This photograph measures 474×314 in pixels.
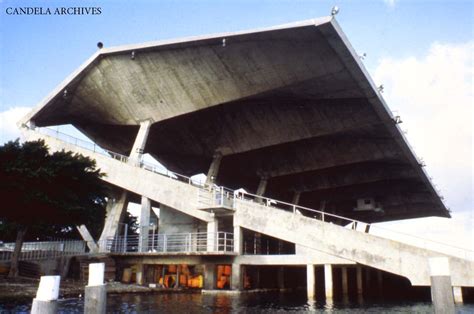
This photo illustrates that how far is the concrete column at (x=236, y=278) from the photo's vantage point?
87.8 feet

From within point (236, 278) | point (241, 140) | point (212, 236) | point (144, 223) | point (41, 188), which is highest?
point (241, 140)

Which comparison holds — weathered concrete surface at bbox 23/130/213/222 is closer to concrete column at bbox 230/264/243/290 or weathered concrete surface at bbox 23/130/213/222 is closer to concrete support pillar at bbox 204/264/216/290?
concrete support pillar at bbox 204/264/216/290

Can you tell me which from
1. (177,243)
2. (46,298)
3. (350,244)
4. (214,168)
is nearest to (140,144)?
(177,243)

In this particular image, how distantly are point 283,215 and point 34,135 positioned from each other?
21266mm

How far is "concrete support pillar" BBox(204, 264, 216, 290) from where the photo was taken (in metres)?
27.5

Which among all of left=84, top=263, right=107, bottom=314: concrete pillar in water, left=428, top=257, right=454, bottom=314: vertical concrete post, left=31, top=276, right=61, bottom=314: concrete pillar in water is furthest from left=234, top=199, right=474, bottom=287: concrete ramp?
left=31, top=276, right=61, bottom=314: concrete pillar in water

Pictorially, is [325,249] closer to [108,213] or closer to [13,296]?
[13,296]

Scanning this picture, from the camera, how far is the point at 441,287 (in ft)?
24.9

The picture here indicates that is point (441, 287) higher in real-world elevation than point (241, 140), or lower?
lower

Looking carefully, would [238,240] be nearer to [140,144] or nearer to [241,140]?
[140,144]

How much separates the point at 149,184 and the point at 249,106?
10.1 metres

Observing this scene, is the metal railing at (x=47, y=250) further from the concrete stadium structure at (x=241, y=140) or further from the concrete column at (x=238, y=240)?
the concrete column at (x=238, y=240)

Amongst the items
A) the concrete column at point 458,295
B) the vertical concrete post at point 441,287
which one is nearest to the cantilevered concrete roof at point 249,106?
the concrete column at point 458,295

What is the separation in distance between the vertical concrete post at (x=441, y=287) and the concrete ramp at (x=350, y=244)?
46.2 ft
